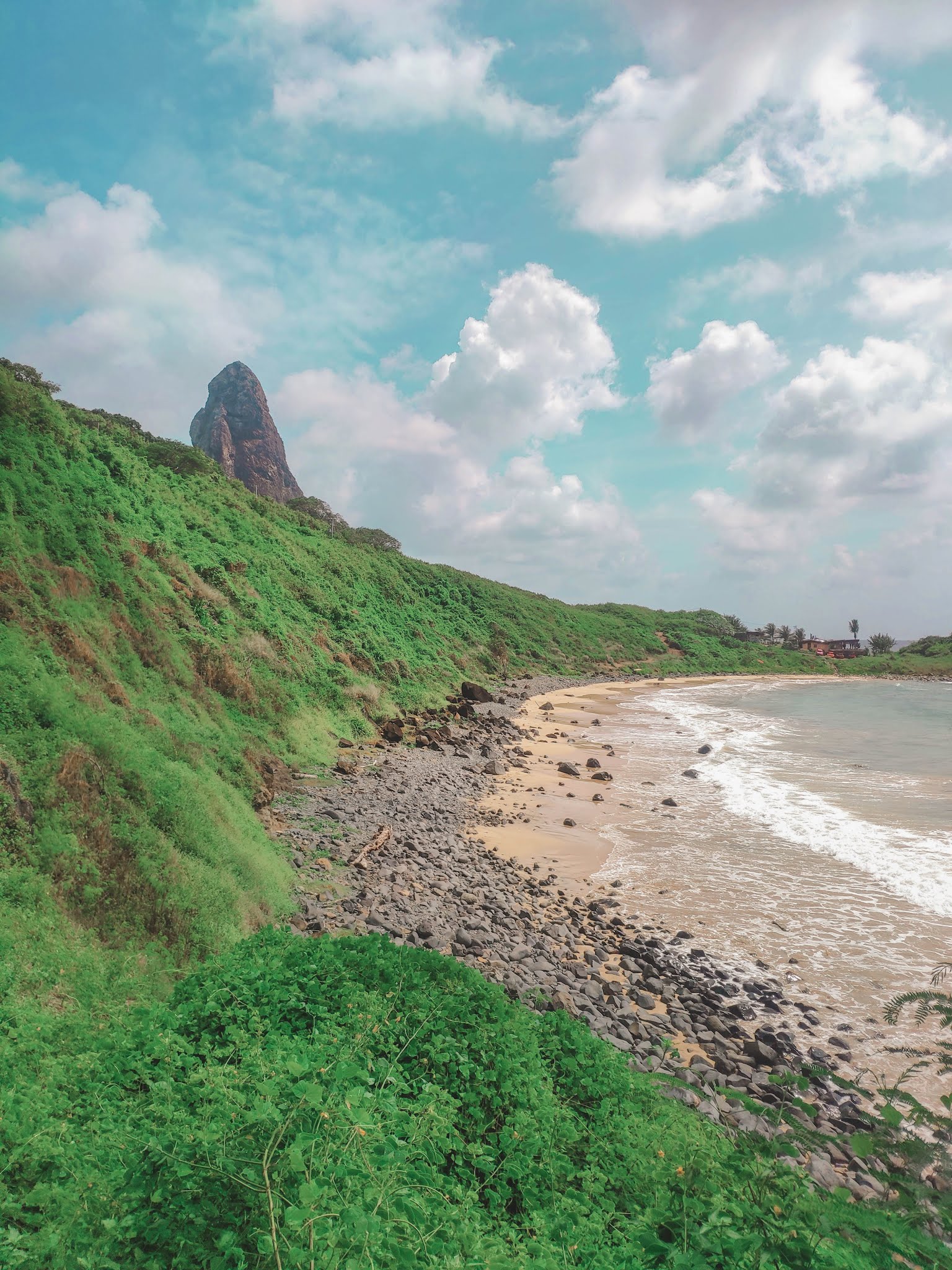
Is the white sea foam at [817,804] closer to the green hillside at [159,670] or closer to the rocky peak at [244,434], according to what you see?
the green hillside at [159,670]

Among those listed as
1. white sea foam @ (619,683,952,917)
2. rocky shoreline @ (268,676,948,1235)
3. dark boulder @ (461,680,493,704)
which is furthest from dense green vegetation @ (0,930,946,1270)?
dark boulder @ (461,680,493,704)

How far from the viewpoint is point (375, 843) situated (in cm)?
1217

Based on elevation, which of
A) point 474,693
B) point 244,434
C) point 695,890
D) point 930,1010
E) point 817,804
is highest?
point 244,434

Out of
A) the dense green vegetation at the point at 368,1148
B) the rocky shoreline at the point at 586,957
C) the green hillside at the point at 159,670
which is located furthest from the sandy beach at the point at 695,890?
the green hillside at the point at 159,670

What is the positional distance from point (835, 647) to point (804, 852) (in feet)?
350

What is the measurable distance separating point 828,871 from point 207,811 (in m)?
12.9

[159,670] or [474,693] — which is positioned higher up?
[159,670]

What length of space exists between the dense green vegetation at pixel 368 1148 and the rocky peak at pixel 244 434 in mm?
102618

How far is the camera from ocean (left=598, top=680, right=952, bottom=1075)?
397 inches

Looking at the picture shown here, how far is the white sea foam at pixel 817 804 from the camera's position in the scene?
13555mm

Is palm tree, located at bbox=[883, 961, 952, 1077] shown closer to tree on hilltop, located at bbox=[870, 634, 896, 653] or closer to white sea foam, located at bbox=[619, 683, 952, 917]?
white sea foam, located at bbox=[619, 683, 952, 917]

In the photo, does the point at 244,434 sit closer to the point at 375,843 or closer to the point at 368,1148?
the point at 375,843

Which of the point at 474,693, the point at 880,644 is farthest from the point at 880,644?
the point at 474,693

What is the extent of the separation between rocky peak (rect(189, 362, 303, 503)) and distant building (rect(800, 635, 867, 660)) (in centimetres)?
9245
